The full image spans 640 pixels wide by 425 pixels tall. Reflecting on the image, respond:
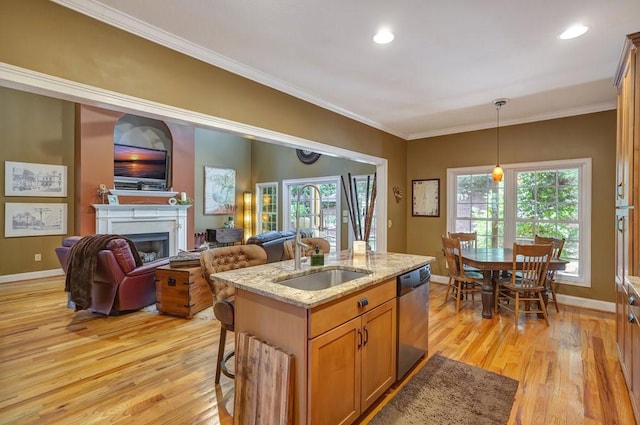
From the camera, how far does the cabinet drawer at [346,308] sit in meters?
1.65

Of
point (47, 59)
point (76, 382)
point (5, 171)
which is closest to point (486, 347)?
point (76, 382)

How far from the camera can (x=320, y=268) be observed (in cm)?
242

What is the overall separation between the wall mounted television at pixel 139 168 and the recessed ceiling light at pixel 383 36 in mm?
6136

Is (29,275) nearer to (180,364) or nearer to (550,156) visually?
(180,364)

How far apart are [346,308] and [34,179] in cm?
694

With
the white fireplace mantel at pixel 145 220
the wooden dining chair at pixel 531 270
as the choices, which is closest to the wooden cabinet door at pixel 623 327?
the wooden dining chair at pixel 531 270

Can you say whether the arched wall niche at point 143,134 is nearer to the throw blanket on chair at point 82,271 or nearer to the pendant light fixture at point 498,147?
the throw blanket on chair at point 82,271

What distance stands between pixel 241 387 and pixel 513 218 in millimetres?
4792

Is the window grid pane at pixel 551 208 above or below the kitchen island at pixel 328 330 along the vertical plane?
above

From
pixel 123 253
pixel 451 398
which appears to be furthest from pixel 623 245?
pixel 123 253

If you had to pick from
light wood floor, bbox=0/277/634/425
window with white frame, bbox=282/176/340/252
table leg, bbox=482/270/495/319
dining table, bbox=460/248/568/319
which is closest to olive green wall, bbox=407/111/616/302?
light wood floor, bbox=0/277/634/425

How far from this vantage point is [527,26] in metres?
2.38

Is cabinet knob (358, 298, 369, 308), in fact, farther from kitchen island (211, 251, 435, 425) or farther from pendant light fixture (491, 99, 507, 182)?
pendant light fixture (491, 99, 507, 182)

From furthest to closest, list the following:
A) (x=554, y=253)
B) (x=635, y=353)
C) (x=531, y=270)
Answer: (x=554, y=253) < (x=531, y=270) < (x=635, y=353)
